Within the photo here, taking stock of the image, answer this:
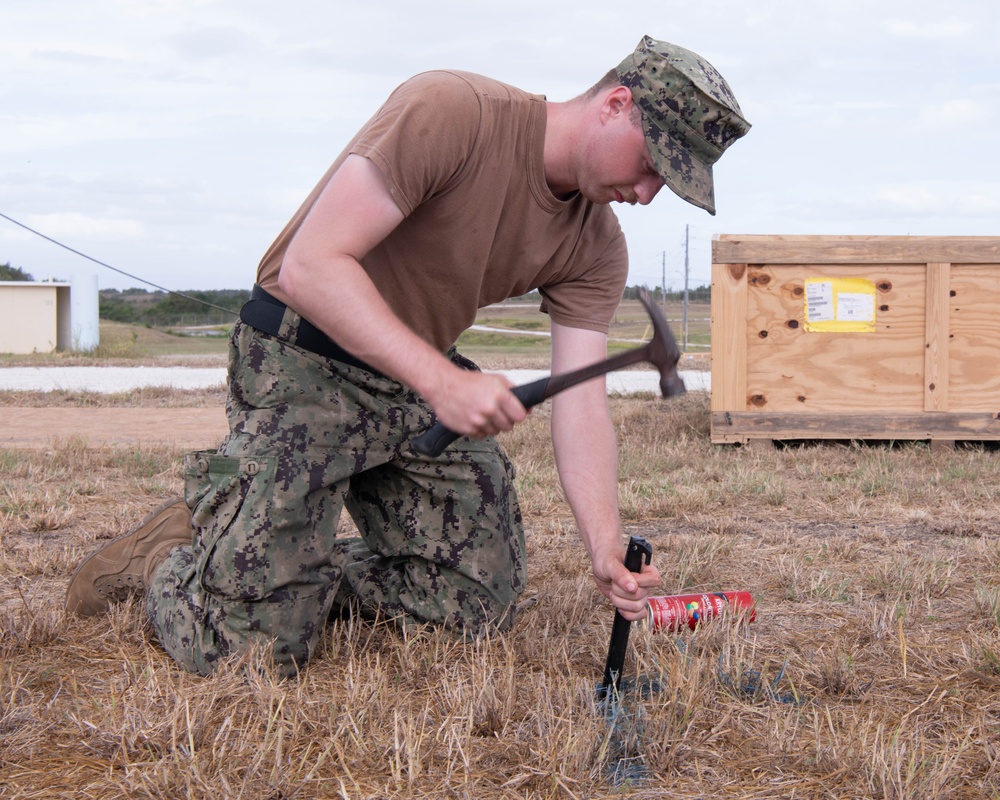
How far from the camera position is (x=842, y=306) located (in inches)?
253

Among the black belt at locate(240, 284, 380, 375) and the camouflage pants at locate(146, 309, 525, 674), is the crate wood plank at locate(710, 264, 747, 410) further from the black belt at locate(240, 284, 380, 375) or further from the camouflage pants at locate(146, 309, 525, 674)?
the black belt at locate(240, 284, 380, 375)

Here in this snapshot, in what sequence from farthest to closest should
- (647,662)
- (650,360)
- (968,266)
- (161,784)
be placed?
(968,266) < (647,662) < (650,360) < (161,784)

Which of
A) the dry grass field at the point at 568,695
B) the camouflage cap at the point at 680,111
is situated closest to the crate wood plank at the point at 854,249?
the dry grass field at the point at 568,695

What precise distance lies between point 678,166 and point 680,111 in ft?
0.43

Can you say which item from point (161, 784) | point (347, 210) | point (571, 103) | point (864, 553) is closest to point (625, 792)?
point (161, 784)

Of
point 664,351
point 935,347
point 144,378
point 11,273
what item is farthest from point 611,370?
point 11,273

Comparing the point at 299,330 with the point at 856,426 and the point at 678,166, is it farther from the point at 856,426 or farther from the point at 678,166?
the point at 856,426

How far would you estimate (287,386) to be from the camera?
2.79 m

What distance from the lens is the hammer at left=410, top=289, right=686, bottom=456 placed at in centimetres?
222

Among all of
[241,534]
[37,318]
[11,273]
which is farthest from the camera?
[11,273]

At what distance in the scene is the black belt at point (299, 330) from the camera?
111 inches

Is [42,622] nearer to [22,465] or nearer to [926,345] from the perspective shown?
[22,465]

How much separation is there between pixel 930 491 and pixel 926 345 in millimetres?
1692

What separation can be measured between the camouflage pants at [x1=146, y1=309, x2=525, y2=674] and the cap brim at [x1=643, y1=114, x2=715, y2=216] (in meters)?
0.99
